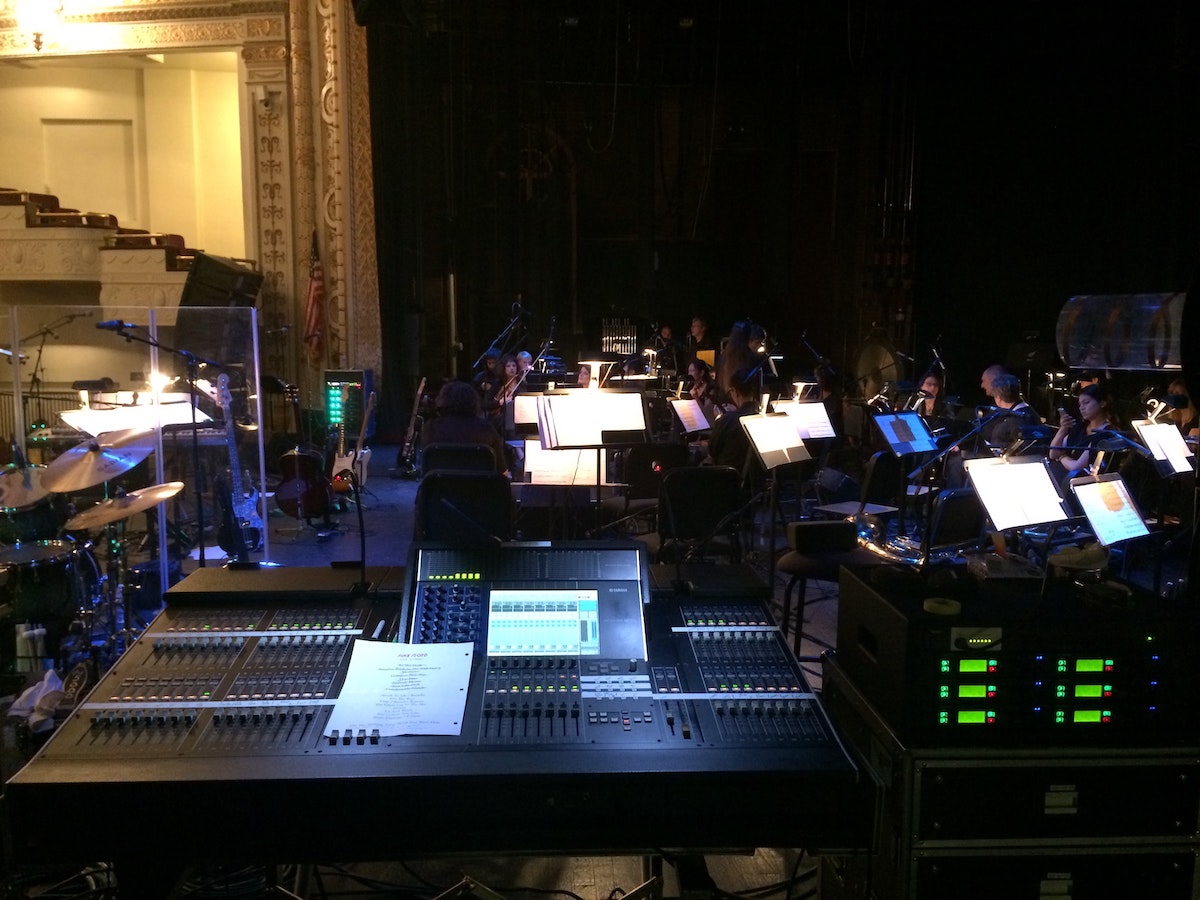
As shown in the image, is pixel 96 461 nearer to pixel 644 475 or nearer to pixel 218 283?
pixel 644 475

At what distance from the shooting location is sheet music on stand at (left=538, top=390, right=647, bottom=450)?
15.3 feet

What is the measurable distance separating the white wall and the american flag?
258cm

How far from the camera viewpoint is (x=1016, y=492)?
4273 mm

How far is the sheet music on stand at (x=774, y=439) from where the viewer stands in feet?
17.1

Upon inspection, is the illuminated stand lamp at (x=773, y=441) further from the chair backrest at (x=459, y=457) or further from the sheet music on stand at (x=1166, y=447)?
the sheet music on stand at (x=1166, y=447)

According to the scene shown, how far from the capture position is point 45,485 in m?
3.79

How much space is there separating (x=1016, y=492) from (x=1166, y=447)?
1.57 m

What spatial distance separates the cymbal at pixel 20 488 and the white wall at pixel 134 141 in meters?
10.1

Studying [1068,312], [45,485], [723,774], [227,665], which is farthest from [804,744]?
[1068,312]

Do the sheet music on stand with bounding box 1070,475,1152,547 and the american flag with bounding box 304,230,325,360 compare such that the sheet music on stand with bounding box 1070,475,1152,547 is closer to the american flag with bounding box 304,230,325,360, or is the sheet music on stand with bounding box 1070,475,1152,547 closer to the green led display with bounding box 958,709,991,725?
the green led display with bounding box 958,709,991,725

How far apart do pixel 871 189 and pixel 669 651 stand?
471 inches

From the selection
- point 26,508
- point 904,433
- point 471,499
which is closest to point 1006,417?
point 904,433

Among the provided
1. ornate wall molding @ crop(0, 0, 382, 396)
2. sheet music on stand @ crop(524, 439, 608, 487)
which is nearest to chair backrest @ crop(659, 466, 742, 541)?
sheet music on stand @ crop(524, 439, 608, 487)

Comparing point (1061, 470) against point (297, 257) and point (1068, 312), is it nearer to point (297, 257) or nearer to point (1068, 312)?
point (1068, 312)
